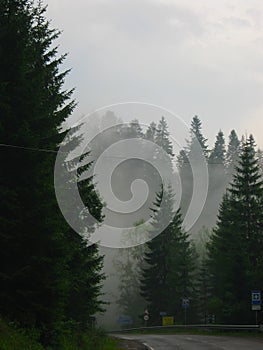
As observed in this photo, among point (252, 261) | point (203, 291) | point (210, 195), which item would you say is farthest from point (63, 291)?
point (210, 195)

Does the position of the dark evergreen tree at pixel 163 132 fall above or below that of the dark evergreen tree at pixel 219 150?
below

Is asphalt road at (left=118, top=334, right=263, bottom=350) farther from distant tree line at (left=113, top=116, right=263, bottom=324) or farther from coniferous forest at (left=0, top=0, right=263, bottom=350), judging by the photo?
distant tree line at (left=113, top=116, right=263, bottom=324)

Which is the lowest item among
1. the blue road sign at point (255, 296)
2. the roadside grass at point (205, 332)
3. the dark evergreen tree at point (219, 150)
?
the roadside grass at point (205, 332)

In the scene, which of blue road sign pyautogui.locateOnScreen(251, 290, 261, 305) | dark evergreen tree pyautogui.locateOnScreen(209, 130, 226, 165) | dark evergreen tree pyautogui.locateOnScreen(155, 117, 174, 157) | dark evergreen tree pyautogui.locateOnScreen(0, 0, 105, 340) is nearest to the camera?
dark evergreen tree pyautogui.locateOnScreen(0, 0, 105, 340)

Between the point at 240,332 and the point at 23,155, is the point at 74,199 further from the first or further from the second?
the point at 240,332

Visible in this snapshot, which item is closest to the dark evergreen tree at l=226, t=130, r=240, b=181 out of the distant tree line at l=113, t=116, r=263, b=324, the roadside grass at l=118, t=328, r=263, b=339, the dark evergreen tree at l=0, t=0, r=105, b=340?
the distant tree line at l=113, t=116, r=263, b=324

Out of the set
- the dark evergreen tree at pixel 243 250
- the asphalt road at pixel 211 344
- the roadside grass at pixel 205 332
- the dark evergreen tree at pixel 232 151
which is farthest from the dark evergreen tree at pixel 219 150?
the asphalt road at pixel 211 344

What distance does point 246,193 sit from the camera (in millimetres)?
45500

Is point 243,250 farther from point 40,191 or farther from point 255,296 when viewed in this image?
point 40,191

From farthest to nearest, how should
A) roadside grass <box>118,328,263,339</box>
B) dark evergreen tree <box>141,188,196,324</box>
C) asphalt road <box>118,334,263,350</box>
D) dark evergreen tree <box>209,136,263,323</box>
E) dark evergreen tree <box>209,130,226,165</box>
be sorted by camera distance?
dark evergreen tree <box>209,130,226,165</box> < dark evergreen tree <box>141,188,196,324</box> < dark evergreen tree <box>209,136,263,323</box> < roadside grass <box>118,328,263,339</box> < asphalt road <box>118,334,263,350</box>

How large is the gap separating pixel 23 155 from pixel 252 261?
105 ft

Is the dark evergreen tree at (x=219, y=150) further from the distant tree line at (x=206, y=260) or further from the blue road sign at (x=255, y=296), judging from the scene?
the blue road sign at (x=255, y=296)

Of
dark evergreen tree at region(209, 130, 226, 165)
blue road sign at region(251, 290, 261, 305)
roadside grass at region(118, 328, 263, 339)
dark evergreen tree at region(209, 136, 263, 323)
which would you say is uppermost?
dark evergreen tree at region(209, 130, 226, 165)

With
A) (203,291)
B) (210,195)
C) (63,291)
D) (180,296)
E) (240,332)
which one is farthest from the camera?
(210,195)
